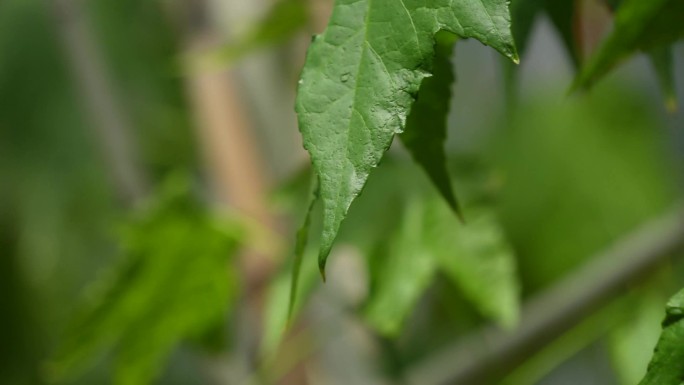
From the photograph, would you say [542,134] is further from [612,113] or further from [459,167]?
[459,167]

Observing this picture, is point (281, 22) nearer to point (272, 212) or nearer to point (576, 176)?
point (272, 212)

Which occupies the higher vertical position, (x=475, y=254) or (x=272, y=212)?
(x=475, y=254)

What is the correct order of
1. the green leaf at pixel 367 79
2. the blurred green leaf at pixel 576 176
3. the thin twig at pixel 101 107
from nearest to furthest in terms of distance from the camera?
the green leaf at pixel 367 79
the thin twig at pixel 101 107
the blurred green leaf at pixel 576 176

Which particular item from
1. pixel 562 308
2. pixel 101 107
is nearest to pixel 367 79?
pixel 562 308

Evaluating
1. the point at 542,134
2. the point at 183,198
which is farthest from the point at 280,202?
the point at 542,134

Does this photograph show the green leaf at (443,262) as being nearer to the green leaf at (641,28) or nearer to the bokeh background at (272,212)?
the bokeh background at (272,212)

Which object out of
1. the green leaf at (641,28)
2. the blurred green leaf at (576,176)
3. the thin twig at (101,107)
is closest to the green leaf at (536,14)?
the green leaf at (641,28)
